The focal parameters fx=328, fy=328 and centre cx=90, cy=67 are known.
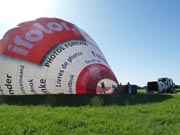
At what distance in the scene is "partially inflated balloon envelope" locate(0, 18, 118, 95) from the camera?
47.6 feet

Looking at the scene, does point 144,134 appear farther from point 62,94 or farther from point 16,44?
point 16,44

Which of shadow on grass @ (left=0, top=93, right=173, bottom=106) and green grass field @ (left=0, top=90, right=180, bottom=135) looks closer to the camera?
green grass field @ (left=0, top=90, right=180, bottom=135)

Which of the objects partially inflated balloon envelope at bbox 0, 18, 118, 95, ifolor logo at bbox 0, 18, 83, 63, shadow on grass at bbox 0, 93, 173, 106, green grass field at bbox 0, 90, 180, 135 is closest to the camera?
green grass field at bbox 0, 90, 180, 135

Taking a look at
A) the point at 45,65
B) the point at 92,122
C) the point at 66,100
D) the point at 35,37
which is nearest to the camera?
the point at 92,122

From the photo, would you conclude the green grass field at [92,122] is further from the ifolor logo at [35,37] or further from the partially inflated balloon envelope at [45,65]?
the ifolor logo at [35,37]

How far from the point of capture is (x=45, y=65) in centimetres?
1450

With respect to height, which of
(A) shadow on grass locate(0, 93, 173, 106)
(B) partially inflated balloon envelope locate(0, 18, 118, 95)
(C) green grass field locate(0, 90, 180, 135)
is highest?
(B) partially inflated balloon envelope locate(0, 18, 118, 95)

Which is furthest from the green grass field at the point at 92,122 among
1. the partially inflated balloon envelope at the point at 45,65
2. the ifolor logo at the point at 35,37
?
the ifolor logo at the point at 35,37

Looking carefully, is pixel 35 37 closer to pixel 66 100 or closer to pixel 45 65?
pixel 45 65

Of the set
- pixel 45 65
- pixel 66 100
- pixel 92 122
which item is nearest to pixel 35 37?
pixel 45 65

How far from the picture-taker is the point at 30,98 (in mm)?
13742

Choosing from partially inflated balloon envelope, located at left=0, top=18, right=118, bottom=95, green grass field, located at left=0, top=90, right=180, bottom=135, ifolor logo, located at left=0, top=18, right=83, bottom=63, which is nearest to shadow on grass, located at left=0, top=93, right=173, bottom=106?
partially inflated balloon envelope, located at left=0, top=18, right=118, bottom=95

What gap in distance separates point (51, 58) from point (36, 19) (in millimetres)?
2837

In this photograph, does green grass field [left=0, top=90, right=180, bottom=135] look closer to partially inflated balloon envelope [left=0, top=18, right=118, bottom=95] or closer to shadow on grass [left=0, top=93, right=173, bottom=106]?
shadow on grass [left=0, top=93, right=173, bottom=106]
